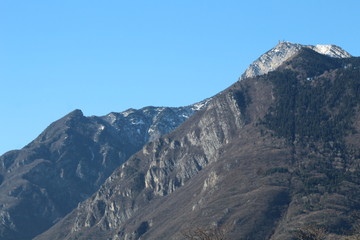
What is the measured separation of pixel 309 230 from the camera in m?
173

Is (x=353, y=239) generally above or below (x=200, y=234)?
below

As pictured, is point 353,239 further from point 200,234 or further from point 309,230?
point 200,234

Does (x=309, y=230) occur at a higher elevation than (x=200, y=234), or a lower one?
lower

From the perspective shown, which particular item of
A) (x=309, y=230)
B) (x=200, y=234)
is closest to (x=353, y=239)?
(x=309, y=230)

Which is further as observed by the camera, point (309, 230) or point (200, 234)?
point (309, 230)

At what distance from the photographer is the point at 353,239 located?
171125mm

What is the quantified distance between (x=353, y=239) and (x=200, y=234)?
36.7 m

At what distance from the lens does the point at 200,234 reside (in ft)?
530

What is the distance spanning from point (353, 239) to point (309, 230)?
10101 millimetres
